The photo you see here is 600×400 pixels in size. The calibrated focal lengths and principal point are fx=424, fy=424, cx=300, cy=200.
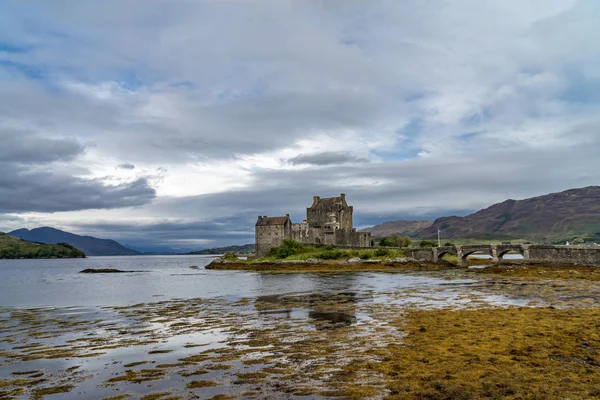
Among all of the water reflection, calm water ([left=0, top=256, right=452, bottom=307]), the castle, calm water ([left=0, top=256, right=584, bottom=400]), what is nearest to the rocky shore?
the castle

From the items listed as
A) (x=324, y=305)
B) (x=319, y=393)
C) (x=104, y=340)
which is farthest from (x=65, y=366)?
(x=324, y=305)

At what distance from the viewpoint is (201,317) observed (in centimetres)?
2544

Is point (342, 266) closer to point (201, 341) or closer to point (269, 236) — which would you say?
point (269, 236)

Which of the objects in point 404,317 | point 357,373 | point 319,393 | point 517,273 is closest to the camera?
point 319,393

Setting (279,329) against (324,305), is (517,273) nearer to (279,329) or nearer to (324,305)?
(324,305)

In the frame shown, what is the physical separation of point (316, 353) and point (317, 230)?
303 feet

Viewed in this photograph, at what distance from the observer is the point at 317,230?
351 ft

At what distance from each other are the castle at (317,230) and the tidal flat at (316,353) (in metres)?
77.4

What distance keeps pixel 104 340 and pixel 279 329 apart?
774 centimetres

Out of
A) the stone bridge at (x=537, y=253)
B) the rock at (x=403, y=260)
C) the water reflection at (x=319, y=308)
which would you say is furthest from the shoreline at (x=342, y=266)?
the water reflection at (x=319, y=308)

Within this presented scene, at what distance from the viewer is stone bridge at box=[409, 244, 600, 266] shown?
208 ft

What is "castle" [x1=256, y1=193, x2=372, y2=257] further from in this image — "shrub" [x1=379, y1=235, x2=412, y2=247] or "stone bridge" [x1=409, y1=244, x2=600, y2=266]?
"stone bridge" [x1=409, y1=244, x2=600, y2=266]

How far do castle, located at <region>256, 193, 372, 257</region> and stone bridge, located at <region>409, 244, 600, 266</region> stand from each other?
18681 millimetres

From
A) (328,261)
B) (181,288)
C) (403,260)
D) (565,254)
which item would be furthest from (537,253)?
(181,288)
